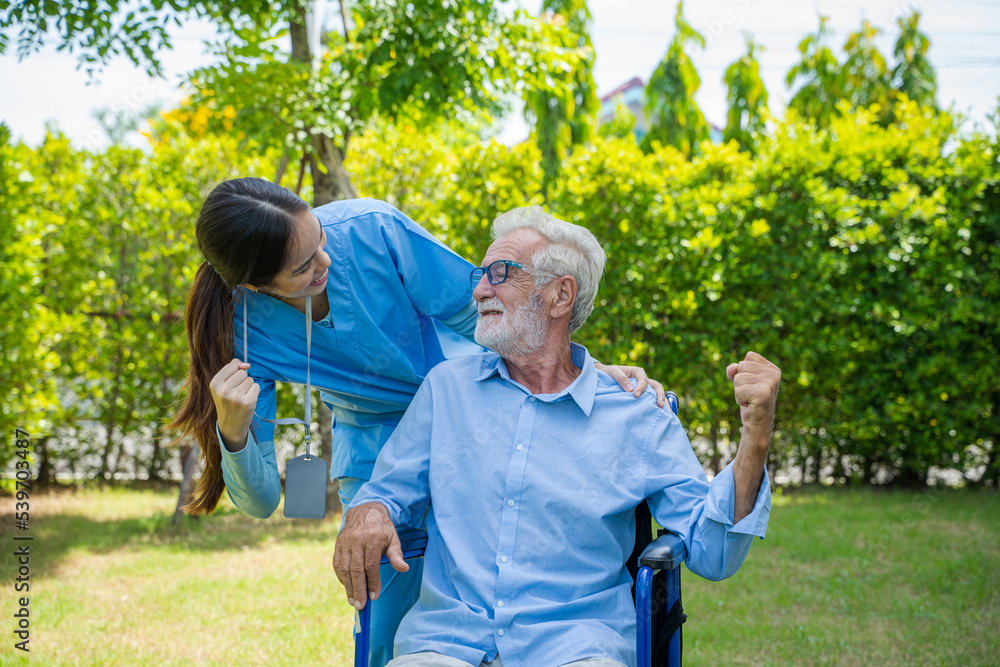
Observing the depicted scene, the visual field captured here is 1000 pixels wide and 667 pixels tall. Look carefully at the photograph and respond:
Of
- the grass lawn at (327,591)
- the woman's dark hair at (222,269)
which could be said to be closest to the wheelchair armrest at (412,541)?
the woman's dark hair at (222,269)

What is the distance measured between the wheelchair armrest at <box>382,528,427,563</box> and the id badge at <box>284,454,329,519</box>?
8.9 inches

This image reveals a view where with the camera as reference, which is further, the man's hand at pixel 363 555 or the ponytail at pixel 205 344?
the ponytail at pixel 205 344

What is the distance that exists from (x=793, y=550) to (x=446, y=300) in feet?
11.2

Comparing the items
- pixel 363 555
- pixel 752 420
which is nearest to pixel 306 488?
pixel 363 555

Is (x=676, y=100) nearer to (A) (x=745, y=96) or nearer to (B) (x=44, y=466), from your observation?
(A) (x=745, y=96)

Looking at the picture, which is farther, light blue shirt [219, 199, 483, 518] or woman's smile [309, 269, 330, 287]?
light blue shirt [219, 199, 483, 518]

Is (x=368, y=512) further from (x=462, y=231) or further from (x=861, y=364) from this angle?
(x=861, y=364)

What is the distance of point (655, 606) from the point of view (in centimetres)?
169

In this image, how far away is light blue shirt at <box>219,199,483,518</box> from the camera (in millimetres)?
2111

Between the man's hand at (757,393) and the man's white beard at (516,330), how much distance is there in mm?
621

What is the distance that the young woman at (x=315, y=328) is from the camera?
5.83 ft

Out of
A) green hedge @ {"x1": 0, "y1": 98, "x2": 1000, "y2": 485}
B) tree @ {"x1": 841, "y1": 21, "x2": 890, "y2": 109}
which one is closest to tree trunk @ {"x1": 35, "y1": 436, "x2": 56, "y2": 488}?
green hedge @ {"x1": 0, "y1": 98, "x2": 1000, "y2": 485}

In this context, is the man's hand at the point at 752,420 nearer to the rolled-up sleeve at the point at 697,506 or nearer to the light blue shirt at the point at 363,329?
the rolled-up sleeve at the point at 697,506

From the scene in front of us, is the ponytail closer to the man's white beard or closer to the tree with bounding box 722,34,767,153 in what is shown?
the man's white beard
